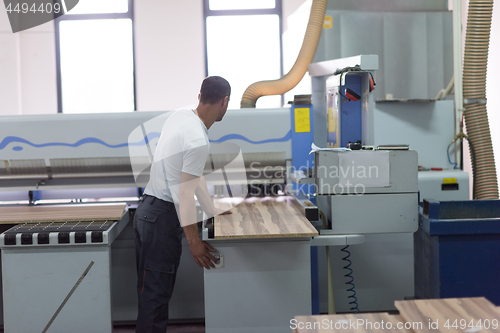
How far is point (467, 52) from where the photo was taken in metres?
2.69

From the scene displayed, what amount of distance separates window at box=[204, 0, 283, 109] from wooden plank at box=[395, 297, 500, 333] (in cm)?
361

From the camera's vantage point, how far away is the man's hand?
1.85 meters

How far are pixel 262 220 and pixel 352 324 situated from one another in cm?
88

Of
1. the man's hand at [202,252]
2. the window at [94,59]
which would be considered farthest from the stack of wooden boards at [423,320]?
the window at [94,59]

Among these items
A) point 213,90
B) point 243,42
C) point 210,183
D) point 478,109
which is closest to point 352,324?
point 213,90

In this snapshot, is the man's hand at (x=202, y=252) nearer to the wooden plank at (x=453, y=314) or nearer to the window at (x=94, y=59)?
the wooden plank at (x=453, y=314)

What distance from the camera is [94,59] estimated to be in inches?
186

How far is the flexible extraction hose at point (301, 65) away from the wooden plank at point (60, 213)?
Result: 114 centimetres

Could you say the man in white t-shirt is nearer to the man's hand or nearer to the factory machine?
the man's hand

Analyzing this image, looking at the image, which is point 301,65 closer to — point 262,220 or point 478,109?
point 478,109

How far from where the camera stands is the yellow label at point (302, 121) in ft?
8.45

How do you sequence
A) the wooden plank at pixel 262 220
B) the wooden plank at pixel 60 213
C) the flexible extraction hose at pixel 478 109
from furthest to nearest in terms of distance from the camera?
the flexible extraction hose at pixel 478 109, the wooden plank at pixel 60 213, the wooden plank at pixel 262 220

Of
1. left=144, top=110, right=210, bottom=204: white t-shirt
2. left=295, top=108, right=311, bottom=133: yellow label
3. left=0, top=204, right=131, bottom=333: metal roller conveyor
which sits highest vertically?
left=295, top=108, right=311, bottom=133: yellow label

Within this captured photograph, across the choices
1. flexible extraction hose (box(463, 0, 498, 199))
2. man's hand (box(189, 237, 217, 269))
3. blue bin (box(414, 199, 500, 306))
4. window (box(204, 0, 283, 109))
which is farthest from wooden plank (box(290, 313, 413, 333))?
window (box(204, 0, 283, 109))
